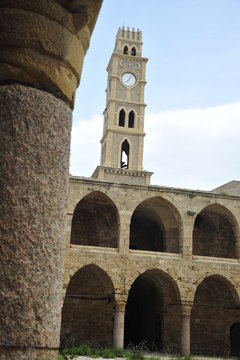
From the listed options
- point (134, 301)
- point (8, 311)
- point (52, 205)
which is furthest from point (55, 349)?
point (134, 301)

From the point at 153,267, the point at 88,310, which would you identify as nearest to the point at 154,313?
the point at 88,310

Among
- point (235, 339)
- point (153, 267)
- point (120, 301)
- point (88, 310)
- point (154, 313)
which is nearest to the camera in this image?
point (120, 301)

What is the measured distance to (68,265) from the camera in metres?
17.0

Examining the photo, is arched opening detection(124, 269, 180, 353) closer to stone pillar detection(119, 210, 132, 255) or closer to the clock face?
stone pillar detection(119, 210, 132, 255)

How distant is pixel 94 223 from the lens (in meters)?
20.8

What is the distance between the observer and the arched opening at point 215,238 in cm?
2158

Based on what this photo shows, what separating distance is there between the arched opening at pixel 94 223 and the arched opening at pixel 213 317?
4727 millimetres

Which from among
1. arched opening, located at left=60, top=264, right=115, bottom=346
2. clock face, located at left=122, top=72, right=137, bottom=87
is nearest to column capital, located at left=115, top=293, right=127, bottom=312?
arched opening, located at left=60, top=264, right=115, bottom=346

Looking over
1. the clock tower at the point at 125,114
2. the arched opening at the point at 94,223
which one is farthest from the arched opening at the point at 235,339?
the clock tower at the point at 125,114

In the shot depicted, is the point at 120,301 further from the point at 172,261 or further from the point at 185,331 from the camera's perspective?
the point at 185,331

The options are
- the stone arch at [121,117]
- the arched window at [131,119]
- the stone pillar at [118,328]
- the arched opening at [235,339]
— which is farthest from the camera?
the arched window at [131,119]

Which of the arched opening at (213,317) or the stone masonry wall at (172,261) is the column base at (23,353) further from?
the arched opening at (213,317)

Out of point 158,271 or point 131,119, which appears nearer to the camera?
point 158,271

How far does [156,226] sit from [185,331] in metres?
5.94
